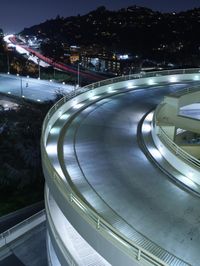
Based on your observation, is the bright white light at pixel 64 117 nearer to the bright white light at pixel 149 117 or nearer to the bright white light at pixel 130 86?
the bright white light at pixel 149 117

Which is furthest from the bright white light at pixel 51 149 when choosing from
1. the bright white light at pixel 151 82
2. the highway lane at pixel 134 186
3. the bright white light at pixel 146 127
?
the bright white light at pixel 151 82

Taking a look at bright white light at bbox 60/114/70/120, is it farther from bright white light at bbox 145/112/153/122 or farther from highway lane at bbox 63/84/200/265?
bright white light at bbox 145/112/153/122

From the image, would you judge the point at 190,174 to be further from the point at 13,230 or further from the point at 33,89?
the point at 33,89

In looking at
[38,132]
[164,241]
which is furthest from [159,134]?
[38,132]

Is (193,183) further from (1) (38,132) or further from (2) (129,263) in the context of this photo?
(1) (38,132)

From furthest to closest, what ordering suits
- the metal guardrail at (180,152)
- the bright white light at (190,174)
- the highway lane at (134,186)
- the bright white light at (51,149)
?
the bright white light at (51,149)
the metal guardrail at (180,152)
the bright white light at (190,174)
the highway lane at (134,186)

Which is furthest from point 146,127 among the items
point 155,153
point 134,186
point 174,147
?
point 134,186

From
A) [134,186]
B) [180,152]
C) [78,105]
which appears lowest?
[134,186]
